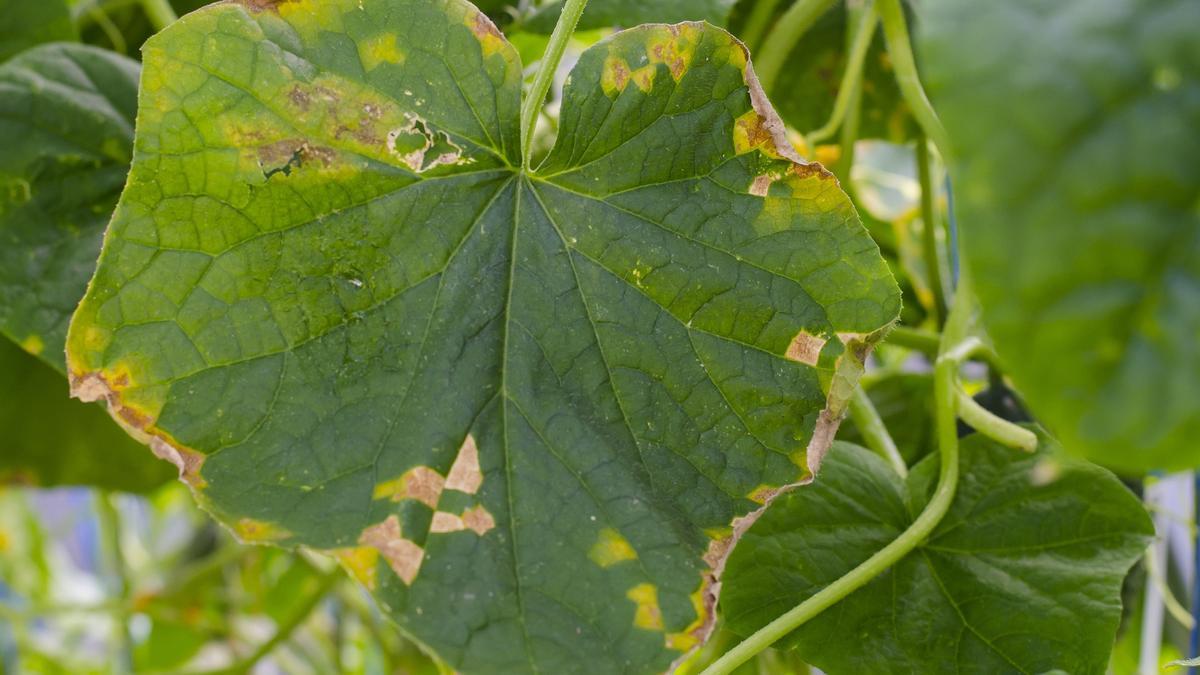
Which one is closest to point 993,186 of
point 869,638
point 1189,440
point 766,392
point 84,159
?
point 1189,440

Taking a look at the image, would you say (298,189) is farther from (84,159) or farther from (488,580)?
(84,159)

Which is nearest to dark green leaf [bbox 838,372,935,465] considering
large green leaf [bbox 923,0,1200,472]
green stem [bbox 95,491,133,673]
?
large green leaf [bbox 923,0,1200,472]

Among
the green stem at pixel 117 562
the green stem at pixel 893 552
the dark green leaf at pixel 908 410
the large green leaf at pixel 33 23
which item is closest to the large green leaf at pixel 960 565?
the green stem at pixel 893 552

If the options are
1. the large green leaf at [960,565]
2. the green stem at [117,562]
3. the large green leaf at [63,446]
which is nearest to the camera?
the large green leaf at [960,565]

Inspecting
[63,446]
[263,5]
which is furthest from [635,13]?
[63,446]

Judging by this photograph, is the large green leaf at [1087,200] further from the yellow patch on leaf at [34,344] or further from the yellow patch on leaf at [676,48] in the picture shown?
the yellow patch on leaf at [34,344]
